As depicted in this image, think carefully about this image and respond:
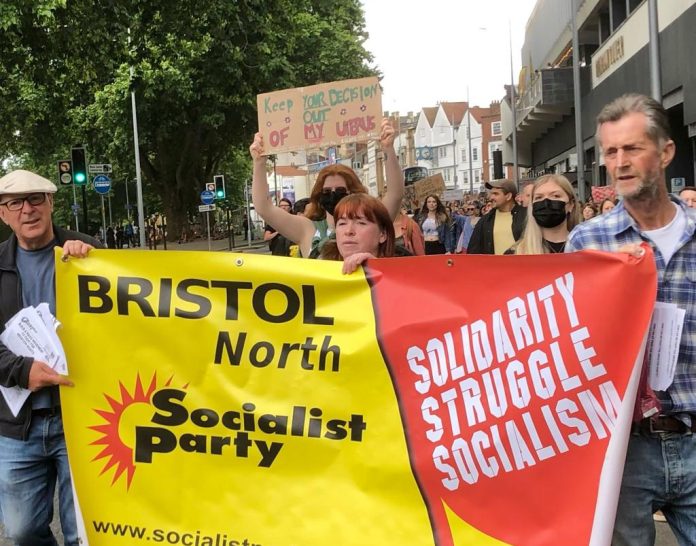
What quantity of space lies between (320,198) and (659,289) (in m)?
2.59

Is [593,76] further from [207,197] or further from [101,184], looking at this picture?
[101,184]

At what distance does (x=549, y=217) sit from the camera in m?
4.23

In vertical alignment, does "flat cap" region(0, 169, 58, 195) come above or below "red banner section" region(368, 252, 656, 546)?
above

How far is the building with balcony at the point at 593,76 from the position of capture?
18078 mm

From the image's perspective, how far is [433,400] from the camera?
2.91 m

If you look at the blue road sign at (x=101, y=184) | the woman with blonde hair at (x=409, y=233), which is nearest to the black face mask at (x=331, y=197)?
the woman with blonde hair at (x=409, y=233)

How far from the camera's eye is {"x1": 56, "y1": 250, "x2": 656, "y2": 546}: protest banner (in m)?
2.74

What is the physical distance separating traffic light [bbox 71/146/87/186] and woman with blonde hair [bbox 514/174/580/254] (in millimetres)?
14601

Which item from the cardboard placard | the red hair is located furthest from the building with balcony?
the cardboard placard

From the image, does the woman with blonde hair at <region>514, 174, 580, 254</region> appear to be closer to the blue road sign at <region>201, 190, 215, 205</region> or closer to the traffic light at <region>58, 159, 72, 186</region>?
the traffic light at <region>58, 159, 72, 186</region>

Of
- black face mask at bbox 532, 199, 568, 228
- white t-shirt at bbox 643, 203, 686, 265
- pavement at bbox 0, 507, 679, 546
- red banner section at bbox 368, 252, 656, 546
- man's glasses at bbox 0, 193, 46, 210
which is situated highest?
man's glasses at bbox 0, 193, 46, 210

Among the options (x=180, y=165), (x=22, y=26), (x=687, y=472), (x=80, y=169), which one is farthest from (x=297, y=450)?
(x=180, y=165)

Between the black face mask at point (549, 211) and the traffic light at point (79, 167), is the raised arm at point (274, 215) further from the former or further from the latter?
the traffic light at point (79, 167)

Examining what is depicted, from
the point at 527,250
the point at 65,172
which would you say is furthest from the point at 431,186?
the point at 527,250
